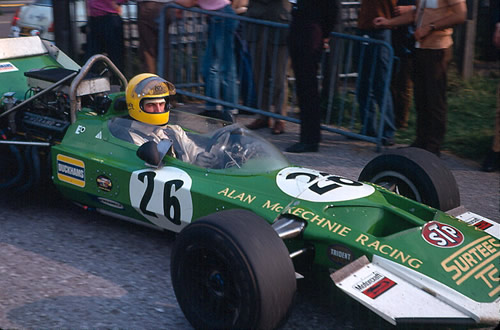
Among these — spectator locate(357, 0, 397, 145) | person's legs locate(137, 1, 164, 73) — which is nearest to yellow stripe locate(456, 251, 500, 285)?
spectator locate(357, 0, 397, 145)

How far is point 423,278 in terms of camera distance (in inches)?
138

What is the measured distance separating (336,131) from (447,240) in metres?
3.46

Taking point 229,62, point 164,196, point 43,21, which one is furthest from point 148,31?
point 164,196

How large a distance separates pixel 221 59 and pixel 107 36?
160 centimetres

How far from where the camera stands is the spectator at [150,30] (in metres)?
7.95

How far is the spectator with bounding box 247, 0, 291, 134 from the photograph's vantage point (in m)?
7.32

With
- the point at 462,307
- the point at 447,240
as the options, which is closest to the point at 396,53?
the point at 447,240

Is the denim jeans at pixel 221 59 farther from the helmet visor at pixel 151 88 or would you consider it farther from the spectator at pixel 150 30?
the helmet visor at pixel 151 88

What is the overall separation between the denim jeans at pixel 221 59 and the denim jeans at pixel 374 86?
1.45 m

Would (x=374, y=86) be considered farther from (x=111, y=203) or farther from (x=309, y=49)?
(x=111, y=203)

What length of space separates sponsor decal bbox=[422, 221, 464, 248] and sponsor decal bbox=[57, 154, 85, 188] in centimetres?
244

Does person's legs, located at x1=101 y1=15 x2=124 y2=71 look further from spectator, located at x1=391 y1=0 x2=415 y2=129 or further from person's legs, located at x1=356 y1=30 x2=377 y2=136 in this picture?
spectator, located at x1=391 y1=0 x2=415 y2=129

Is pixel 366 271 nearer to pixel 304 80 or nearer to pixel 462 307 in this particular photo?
pixel 462 307

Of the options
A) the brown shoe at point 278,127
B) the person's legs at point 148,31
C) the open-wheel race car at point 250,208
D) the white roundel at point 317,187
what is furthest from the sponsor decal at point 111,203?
the person's legs at point 148,31
